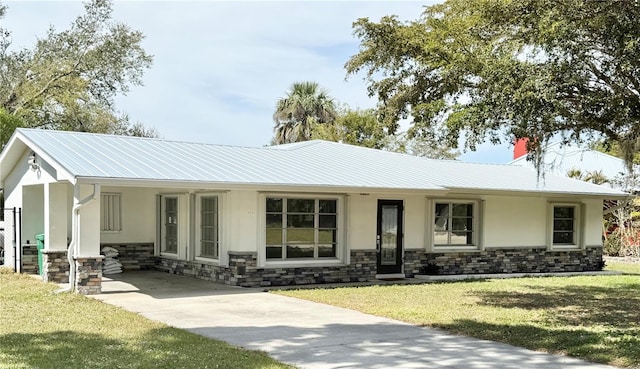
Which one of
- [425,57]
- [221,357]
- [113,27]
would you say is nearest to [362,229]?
[425,57]

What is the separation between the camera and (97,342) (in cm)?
833

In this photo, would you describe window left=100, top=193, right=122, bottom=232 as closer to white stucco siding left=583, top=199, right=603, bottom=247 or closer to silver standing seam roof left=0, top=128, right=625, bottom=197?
silver standing seam roof left=0, top=128, right=625, bottom=197

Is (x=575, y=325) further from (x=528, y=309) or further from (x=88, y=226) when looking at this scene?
(x=88, y=226)

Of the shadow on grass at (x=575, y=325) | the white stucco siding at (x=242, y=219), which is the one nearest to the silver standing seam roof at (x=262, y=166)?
the white stucco siding at (x=242, y=219)

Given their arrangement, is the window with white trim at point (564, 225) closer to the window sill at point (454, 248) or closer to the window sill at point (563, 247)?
the window sill at point (563, 247)

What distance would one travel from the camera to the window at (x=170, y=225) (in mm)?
17186

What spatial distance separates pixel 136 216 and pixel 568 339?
12.3m

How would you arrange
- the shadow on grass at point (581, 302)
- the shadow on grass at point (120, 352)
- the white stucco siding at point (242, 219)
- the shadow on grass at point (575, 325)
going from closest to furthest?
the shadow on grass at point (120, 352), the shadow on grass at point (575, 325), the shadow on grass at point (581, 302), the white stucco siding at point (242, 219)

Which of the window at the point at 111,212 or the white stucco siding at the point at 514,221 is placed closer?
the window at the point at 111,212

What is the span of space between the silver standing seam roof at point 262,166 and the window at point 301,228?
2.30ft

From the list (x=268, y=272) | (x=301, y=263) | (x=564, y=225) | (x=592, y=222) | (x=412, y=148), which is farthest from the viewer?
(x=412, y=148)

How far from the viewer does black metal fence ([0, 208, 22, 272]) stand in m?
16.3

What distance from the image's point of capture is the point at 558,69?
951cm

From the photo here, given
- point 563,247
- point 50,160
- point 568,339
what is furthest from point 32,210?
point 563,247
